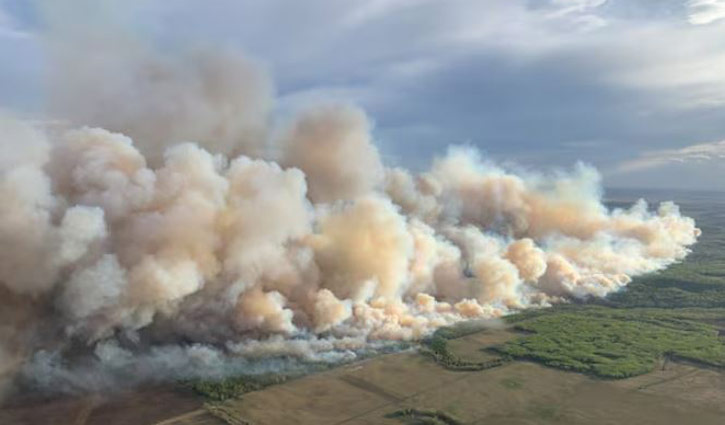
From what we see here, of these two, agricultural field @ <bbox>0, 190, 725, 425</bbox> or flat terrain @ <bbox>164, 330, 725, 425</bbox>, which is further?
flat terrain @ <bbox>164, 330, 725, 425</bbox>

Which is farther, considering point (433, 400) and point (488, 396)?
point (488, 396)

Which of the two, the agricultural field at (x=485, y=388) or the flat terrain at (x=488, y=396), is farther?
the flat terrain at (x=488, y=396)

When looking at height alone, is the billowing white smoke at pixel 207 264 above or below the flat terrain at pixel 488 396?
above

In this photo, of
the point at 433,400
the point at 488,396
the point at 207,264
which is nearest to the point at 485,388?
the point at 488,396

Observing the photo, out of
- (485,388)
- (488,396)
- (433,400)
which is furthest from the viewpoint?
(485,388)

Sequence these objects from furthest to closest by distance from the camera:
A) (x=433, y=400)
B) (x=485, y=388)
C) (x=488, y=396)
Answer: (x=485, y=388) < (x=488, y=396) < (x=433, y=400)

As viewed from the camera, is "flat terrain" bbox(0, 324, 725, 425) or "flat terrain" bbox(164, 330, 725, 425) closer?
"flat terrain" bbox(0, 324, 725, 425)

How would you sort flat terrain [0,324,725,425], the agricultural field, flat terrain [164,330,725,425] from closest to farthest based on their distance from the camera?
flat terrain [0,324,725,425] → the agricultural field → flat terrain [164,330,725,425]

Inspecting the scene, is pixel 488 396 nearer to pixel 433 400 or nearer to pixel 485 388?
pixel 485 388

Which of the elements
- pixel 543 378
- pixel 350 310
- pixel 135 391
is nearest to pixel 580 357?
pixel 543 378

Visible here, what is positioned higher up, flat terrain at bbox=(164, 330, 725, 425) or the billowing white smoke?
the billowing white smoke

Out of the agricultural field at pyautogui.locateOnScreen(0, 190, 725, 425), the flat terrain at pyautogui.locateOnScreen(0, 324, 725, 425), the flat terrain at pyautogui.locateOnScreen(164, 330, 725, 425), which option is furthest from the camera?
the flat terrain at pyautogui.locateOnScreen(164, 330, 725, 425)

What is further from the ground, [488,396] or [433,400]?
[433,400]
